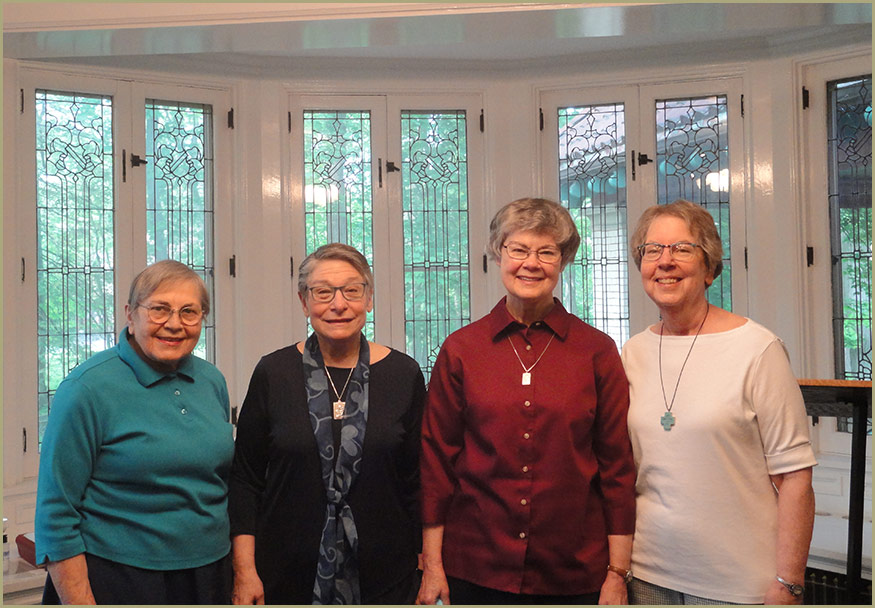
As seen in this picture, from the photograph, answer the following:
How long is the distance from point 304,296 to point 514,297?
0.52 meters

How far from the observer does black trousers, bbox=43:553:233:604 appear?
5.99 feet

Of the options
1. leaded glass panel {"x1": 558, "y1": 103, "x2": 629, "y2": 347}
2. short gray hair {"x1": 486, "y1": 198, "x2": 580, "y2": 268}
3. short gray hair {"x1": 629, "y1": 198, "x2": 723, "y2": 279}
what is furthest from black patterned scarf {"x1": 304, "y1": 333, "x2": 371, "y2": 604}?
leaded glass panel {"x1": 558, "y1": 103, "x2": 629, "y2": 347}

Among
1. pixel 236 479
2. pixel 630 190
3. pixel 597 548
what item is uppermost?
pixel 630 190

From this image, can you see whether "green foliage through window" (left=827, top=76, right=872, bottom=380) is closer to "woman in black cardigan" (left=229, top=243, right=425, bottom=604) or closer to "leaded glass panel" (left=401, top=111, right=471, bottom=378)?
"leaded glass panel" (left=401, top=111, right=471, bottom=378)

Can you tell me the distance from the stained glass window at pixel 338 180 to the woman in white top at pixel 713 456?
2.63m

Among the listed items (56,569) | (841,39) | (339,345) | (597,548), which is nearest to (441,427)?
(339,345)

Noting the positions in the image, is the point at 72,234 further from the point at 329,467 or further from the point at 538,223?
the point at 538,223

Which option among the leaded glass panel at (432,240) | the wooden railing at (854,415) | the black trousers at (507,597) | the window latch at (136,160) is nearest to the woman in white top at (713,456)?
the black trousers at (507,597)

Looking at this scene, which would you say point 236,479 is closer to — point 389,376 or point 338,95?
point 389,376

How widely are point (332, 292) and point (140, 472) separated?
59 cm

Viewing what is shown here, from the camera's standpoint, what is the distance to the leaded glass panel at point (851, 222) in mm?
3895

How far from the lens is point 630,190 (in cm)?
429

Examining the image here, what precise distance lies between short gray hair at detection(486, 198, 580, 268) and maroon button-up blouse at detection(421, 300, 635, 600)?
183mm

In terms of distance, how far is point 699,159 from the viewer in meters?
4.23
